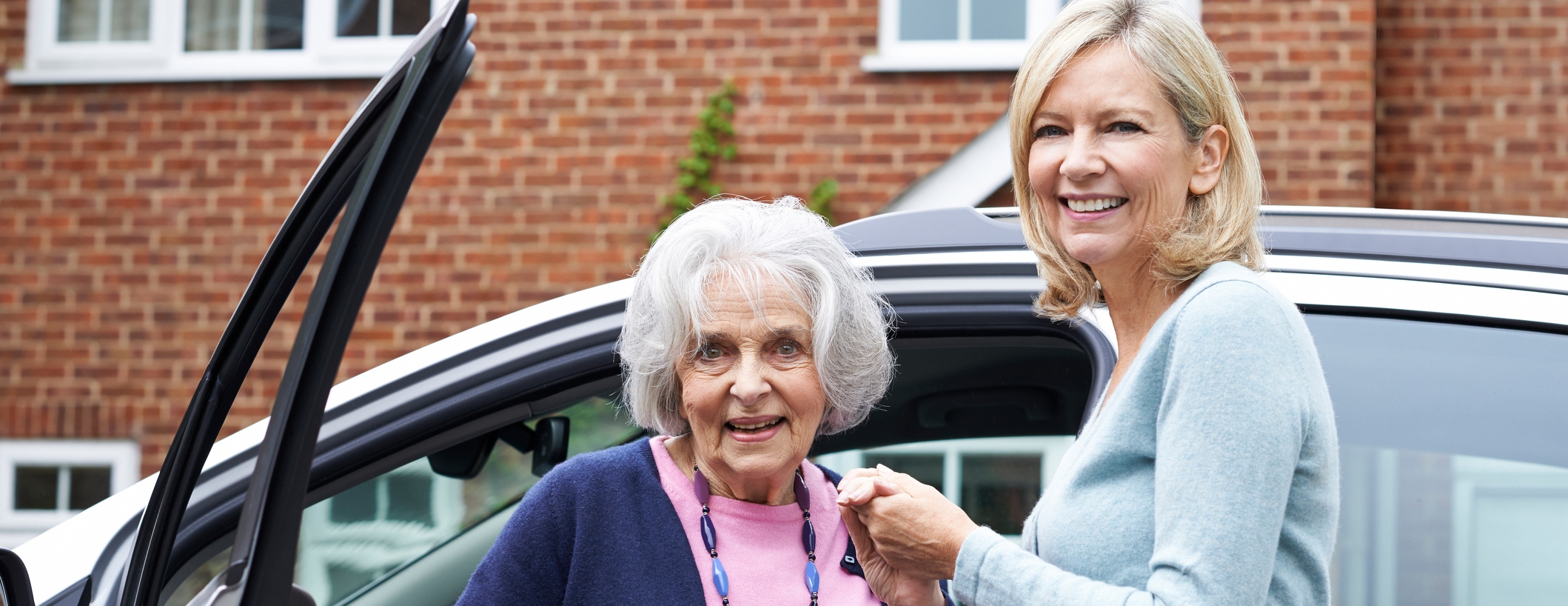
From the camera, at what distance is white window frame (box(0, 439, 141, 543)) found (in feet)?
18.7

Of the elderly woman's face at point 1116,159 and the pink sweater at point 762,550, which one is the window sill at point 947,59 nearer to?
the pink sweater at point 762,550

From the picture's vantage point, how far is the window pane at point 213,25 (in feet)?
19.2

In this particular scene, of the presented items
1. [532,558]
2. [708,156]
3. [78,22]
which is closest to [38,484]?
[78,22]

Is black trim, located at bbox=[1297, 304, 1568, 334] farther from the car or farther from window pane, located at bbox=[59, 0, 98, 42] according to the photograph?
window pane, located at bbox=[59, 0, 98, 42]

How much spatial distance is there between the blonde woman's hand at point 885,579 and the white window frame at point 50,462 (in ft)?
17.5

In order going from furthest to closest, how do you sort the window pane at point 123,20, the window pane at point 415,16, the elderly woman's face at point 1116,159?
the window pane at point 123,20 < the elderly woman's face at point 1116,159 < the window pane at point 415,16

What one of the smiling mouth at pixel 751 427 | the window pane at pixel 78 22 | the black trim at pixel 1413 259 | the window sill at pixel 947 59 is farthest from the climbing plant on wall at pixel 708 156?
the smiling mouth at pixel 751 427

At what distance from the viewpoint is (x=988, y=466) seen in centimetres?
304

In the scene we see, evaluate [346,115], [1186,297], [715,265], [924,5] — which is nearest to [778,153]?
[924,5]

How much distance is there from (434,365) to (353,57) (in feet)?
14.5

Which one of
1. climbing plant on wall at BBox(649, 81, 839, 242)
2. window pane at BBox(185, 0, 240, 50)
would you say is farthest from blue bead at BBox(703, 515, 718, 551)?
window pane at BBox(185, 0, 240, 50)

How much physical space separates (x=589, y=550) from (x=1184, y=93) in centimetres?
90

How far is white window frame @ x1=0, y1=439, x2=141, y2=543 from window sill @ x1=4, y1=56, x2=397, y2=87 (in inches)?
70.8

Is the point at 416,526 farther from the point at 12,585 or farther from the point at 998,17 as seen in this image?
the point at 12,585
